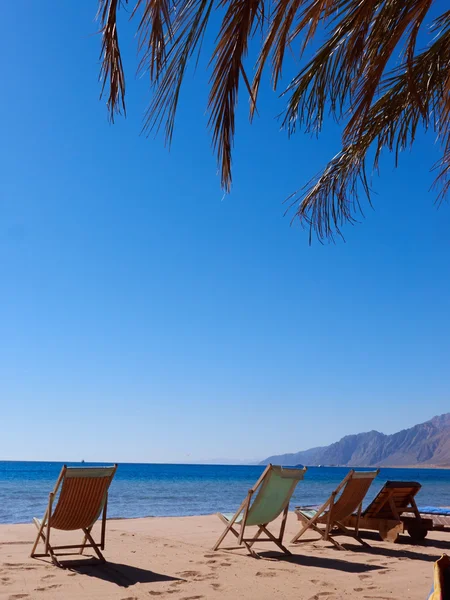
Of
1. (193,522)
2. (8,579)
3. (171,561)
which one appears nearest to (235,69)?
(8,579)

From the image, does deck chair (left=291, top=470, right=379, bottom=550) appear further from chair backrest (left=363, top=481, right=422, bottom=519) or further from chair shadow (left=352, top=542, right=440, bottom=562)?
chair backrest (left=363, top=481, right=422, bottom=519)

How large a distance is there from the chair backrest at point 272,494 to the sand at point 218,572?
36cm

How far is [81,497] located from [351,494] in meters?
2.94

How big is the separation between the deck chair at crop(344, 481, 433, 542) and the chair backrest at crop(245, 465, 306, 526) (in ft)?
4.73

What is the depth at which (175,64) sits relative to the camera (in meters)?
2.35

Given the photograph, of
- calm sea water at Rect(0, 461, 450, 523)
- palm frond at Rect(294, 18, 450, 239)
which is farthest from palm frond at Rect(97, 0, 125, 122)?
calm sea water at Rect(0, 461, 450, 523)

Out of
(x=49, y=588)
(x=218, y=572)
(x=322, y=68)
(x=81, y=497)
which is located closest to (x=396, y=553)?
(x=218, y=572)

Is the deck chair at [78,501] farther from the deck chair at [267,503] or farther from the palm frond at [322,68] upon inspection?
the palm frond at [322,68]

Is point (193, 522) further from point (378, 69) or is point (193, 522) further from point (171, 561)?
point (378, 69)

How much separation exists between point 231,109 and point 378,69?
2.01ft

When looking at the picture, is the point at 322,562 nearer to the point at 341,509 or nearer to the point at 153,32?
the point at 341,509

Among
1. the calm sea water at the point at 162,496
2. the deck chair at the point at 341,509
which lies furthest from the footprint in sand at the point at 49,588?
the calm sea water at the point at 162,496

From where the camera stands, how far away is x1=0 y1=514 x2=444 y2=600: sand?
432 cm

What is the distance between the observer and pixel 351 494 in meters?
6.66
